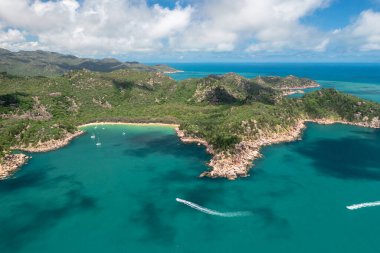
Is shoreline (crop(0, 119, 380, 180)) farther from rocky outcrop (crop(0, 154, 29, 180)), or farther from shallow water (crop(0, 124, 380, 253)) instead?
shallow water (crop(0, 124, 380, 253))

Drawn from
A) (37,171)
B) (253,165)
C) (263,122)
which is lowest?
(37,171)

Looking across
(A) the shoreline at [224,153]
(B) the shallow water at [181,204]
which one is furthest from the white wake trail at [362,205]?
(A) the shoreline at [224,153]

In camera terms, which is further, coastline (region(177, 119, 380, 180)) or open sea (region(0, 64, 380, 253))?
coastline (region(177, 119, 380, 180))

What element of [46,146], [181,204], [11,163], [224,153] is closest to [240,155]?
[224,153]

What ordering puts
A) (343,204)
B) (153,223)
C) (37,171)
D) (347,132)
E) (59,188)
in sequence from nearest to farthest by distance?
(153,223) < (343,204) < (59,188) < (37,171) < (347,132)

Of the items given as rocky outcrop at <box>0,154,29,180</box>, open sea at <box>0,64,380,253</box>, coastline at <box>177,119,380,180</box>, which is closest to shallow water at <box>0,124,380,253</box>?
open sea at <box>0,64,380,253</box>

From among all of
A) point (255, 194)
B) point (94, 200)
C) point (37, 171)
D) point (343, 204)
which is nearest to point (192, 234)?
point (255, 194)

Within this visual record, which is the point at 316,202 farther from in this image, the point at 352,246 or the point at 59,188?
the point at 59,188
